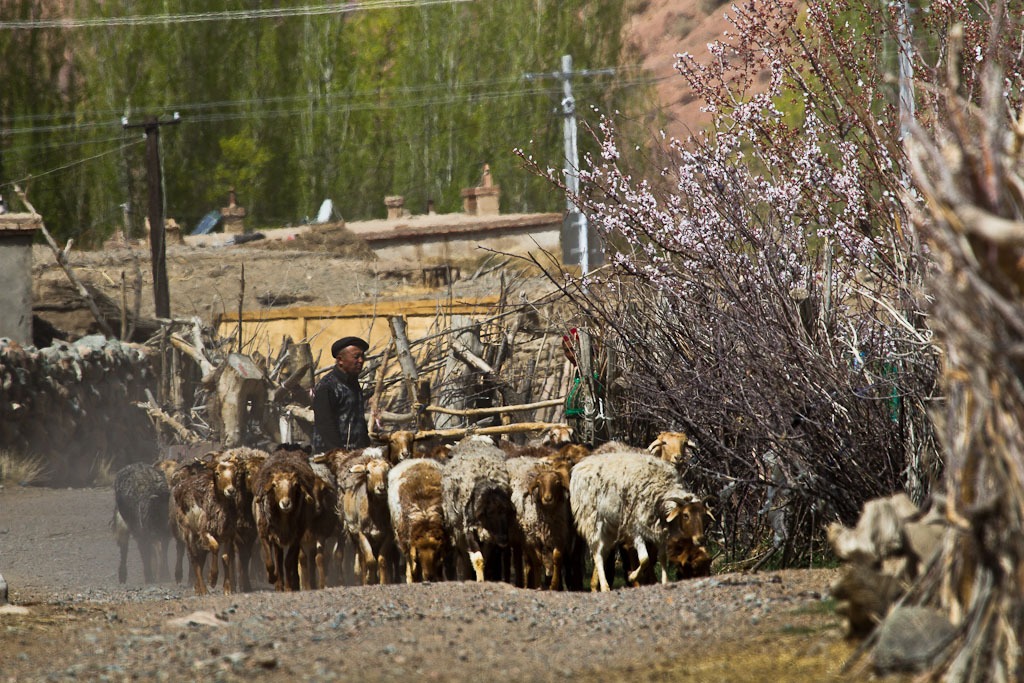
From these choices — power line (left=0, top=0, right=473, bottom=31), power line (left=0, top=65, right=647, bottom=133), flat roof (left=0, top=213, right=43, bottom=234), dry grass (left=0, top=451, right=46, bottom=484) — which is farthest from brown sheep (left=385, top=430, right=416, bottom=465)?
power line (left=0, top=65, right=647, bottom=133)

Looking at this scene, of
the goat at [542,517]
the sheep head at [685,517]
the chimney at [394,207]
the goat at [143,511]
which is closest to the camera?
the sheep head at [685,517]

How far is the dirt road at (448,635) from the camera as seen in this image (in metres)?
5.89

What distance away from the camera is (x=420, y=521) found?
913 centimetres

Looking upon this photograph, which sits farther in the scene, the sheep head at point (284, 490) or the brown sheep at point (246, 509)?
the brown sheep at point (246, 509)

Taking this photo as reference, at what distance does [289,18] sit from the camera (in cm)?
6197

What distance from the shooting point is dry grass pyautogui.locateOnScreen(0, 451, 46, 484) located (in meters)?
18.0

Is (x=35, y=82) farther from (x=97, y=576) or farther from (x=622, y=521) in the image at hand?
(x=622, y=521)

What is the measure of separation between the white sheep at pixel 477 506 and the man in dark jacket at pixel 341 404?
3.26m

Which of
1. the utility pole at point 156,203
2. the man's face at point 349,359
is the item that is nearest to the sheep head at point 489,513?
the man's face at point 349,359

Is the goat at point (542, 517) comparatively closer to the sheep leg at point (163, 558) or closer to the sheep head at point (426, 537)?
the sheep head at point (426, 537)

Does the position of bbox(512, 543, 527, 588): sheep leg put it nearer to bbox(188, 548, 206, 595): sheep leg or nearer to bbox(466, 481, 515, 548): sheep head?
bbox(466, 481, 515, 548): sheep head

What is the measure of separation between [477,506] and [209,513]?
2467 millimetres

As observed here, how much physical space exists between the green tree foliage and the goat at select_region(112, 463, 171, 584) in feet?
131

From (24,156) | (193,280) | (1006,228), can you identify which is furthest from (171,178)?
(1006,228)
